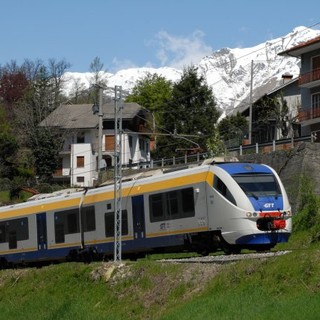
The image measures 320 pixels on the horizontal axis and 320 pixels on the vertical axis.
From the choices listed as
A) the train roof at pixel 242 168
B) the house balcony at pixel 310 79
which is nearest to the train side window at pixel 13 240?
the train roof at pixel 242 168

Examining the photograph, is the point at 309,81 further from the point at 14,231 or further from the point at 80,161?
the point at 80,161

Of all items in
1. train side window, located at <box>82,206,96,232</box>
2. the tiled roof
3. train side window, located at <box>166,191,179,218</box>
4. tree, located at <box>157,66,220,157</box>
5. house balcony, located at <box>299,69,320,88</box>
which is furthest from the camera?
tree, located at <box>157,66,220,157</box>

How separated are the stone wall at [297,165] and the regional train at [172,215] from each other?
13180 mm

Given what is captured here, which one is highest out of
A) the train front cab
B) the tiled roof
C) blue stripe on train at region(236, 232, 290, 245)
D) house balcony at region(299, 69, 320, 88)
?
the tiled roof

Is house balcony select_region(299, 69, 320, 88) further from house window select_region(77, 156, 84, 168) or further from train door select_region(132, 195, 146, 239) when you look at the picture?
train door select_region(132, 195, 146, 239)

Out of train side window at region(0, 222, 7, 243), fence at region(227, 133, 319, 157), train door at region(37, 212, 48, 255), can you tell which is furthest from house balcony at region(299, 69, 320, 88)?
train door at region(37, 212, 48, 255)

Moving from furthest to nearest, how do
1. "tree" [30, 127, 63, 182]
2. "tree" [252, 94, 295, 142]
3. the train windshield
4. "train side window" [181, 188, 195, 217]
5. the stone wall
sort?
"tree" [30, 127, 63, 182]
"tree" [252, 94, 295, 142]
the stone wall
"train side window" [181, 188, 195, 217]
the train windshield

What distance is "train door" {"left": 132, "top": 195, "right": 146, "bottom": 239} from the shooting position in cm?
2684

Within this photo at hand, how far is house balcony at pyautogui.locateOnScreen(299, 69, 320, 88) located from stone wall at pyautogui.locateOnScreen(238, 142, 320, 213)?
45.8 feet

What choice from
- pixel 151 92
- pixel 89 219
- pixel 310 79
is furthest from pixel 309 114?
pixel 151 92

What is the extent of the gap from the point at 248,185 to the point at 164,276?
500 centimetres

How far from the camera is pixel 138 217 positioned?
2705 cm

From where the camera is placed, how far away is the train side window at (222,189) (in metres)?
23.8

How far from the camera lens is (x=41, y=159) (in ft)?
251
